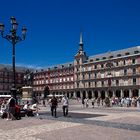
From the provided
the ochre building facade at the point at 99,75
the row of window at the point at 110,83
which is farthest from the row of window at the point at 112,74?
the row of window at the point at 110,83

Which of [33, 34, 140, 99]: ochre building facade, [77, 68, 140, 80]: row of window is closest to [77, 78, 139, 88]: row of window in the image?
[33, 34, 140, 99]: ochre building facade

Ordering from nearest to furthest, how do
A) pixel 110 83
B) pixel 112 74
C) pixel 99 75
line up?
pixel 110 83
pixel 112 74
pixel 99 75

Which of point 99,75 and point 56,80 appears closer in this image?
point 99,75

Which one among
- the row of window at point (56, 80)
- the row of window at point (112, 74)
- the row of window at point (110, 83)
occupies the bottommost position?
the row of window at point (110, 83)

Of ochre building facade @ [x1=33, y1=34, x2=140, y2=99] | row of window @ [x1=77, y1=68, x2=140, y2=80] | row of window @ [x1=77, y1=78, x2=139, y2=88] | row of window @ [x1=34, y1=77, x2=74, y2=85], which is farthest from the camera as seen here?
row of window @ [x1=34, y1=77, x2=74, y2=85]

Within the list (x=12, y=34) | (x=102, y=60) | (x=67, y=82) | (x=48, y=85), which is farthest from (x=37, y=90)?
(x=12, y=34)

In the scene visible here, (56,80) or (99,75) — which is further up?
(99,75)

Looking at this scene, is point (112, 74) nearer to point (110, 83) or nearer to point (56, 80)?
point (110, 83)

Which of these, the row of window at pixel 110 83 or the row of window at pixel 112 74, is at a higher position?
the row of window at pixel 112 74

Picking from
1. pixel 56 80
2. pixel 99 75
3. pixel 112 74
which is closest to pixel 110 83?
pixel 112 74

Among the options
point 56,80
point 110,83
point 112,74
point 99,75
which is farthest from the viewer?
point 56,80

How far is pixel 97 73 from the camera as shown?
81.9 meters

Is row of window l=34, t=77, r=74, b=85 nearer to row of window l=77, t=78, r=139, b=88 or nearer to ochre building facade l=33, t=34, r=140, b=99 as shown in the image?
ochre building facade l=33, t=34, r=140, b=99

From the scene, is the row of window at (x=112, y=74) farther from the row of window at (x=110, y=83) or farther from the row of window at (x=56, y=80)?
the row of window at (x=56, y=80)
